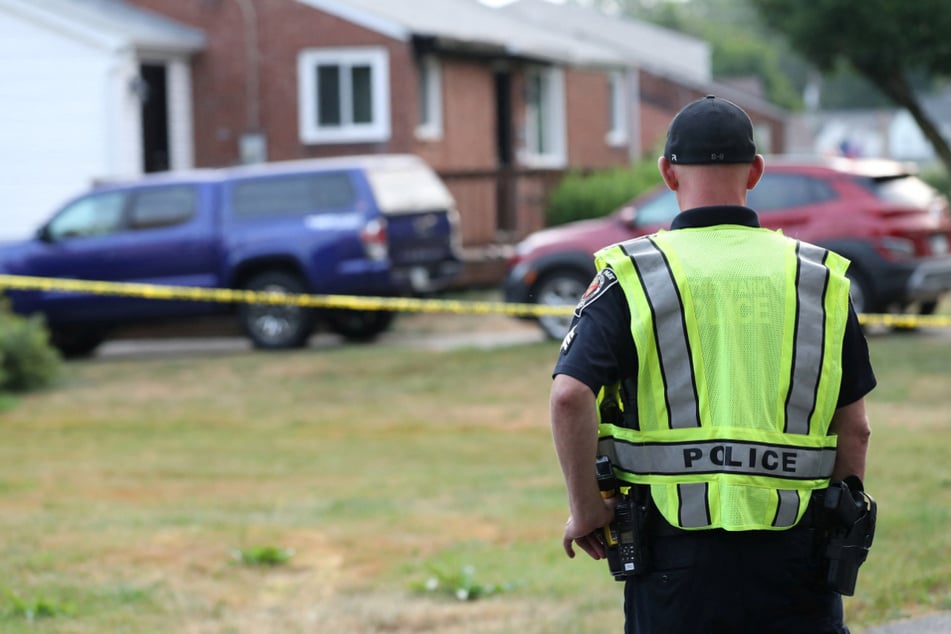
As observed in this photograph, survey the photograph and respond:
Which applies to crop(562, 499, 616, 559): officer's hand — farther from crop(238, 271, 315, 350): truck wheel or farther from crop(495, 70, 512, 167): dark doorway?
crop(495, 70, 512, 167): dark doorway

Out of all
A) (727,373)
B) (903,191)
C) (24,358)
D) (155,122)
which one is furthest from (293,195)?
(727,373)

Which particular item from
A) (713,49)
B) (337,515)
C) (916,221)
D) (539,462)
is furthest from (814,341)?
(713,49)

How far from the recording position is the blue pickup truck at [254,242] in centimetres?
1716

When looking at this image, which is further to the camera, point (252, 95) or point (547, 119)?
point (547, 119)

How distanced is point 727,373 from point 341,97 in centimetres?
2180

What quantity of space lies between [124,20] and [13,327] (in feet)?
32.8

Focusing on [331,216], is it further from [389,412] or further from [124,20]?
[124,20]

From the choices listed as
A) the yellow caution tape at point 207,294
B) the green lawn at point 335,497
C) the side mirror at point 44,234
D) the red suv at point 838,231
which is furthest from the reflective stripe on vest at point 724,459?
the side mirror at point 44,234

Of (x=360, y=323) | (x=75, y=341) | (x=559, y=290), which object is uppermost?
(x=559, y=290)

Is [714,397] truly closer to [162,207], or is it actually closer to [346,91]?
[162,207]

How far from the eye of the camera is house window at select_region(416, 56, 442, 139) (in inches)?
1019

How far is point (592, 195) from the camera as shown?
24859mm

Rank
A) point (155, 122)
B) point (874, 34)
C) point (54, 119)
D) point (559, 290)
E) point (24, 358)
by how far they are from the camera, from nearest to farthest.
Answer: point (24, 358)
point (559, 290)
point (874, 34)
point (54, 119)
point (155, 122)

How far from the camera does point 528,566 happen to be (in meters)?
7.45
